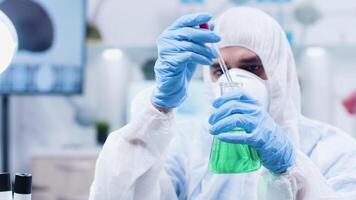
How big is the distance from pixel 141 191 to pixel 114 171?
82 mm

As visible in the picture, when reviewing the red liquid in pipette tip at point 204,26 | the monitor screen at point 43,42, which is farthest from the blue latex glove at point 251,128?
the monitor screen at point 43,42

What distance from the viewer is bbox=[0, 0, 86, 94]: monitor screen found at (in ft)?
8.51

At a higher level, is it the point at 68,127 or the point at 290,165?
the point at 290,165

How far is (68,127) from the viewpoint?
307 centimetres

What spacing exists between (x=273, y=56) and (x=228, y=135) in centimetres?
36

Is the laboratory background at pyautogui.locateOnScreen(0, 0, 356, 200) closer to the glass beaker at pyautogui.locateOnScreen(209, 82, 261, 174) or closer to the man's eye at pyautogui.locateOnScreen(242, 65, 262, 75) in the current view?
the man's eye at pyautogui.locateOnScreen(242, 65, 262, 75)

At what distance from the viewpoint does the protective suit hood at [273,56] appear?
1245mm

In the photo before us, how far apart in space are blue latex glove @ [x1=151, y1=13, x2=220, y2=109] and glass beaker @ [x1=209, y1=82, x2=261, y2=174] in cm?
9

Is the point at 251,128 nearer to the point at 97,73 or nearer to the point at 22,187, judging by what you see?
the point at 22,187

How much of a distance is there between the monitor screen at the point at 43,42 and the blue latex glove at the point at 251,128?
1.76 metres

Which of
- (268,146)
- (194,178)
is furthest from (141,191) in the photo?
(268,146)

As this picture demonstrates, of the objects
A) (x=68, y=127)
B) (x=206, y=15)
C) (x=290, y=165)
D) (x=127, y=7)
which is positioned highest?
(x=127, y=7)

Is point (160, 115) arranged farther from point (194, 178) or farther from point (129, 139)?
point (194, 178)

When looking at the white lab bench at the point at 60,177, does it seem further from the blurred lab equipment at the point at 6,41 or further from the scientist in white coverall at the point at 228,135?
the blurred lab equipment at the point at 6,41
